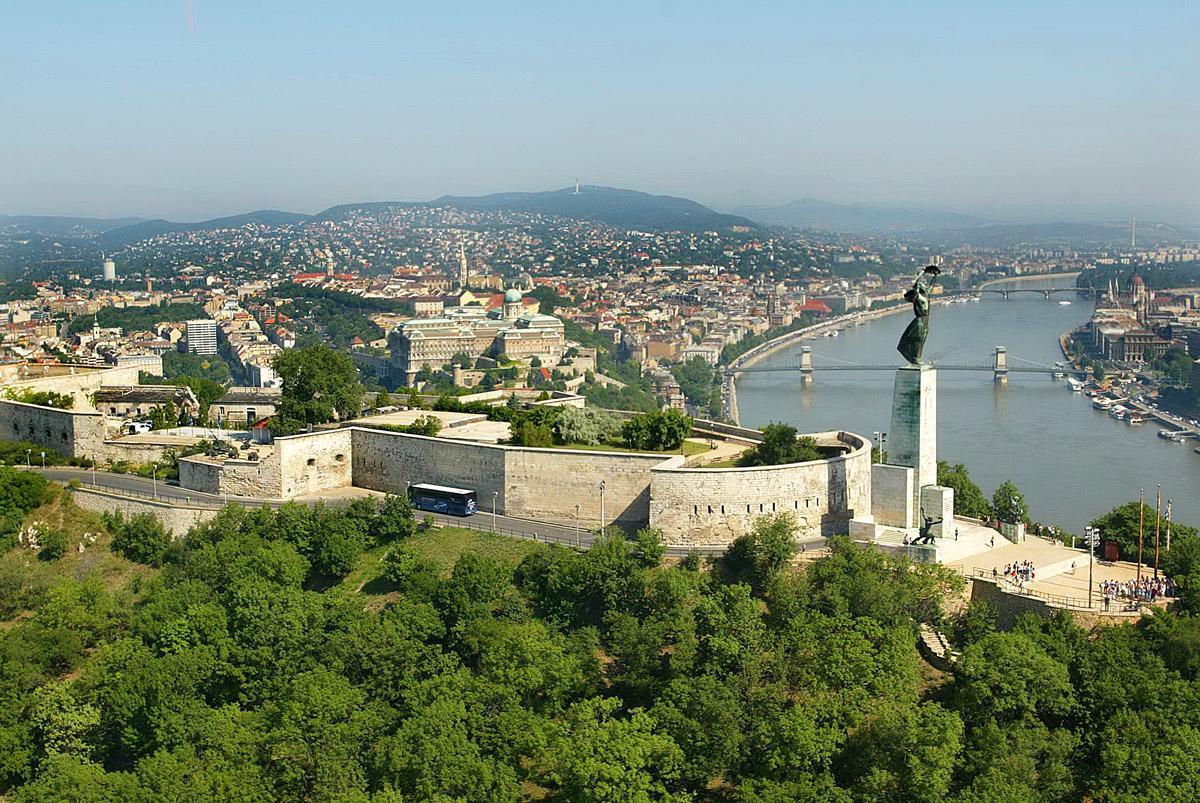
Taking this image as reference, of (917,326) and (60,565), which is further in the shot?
(60,565)

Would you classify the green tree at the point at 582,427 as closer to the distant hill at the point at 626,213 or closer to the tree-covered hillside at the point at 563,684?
the tree-covered hillside at the point at 563,684

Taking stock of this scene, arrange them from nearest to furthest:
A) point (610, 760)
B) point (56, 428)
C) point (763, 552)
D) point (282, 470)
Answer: point (610, 760) < point (763, 552) < point (282, 470) < point (56, 428)

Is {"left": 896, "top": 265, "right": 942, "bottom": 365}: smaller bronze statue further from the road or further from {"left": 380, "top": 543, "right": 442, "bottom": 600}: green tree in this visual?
{"left": 380, "top": 543, "right": 442, "bottom": 600}: green tree

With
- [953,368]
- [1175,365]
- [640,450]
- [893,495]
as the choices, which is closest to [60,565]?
[640,450]

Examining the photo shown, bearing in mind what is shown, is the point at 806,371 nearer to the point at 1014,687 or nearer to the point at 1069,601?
the point at 1069,601

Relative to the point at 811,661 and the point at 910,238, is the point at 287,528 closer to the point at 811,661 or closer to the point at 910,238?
the point at 811,661

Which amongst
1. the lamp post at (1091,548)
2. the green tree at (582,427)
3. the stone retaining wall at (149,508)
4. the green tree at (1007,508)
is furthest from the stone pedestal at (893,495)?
the stone retaining wall at (149,508)

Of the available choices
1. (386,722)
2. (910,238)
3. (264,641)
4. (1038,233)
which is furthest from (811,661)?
(1038,233)

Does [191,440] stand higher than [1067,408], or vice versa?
[191,440]
